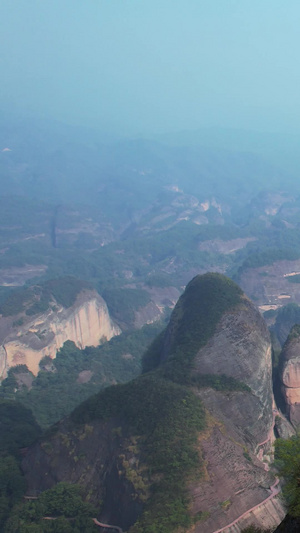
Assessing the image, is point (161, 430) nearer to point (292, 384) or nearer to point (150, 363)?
point (292, 384)

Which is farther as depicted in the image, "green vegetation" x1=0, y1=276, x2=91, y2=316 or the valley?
"green vegetation" x1=0, y1=276, x2=91, y2=316

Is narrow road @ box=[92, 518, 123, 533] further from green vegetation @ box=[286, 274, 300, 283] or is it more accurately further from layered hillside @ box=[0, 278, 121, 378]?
green vegetation @ box=[286, 274, 300, 283]

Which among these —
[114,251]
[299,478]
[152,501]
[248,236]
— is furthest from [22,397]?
[248,236]

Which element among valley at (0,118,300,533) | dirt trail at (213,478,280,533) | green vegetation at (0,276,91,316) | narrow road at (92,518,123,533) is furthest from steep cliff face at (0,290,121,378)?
dirt trail at (213,478,280,533)

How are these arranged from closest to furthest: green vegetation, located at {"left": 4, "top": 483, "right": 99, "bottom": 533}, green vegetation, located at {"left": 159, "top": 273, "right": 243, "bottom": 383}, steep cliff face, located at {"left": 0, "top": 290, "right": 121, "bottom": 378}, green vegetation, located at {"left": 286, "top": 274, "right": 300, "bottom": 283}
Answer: green vegetation, located at {"left": 4, "top": 483, "right": 99, "bottom": 533} → green vegetation, located at {"left": 159, "top": 273, "right": 243, "bottom": 383} → steep cliff face, located at {"left": 0, "top": 290, "right": 121, "bottom": 378} → green vegetation, located at {"left": 286, "top": 274, "right": 300, "bottom": 283}

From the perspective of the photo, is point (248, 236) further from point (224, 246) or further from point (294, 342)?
point (294, 342)

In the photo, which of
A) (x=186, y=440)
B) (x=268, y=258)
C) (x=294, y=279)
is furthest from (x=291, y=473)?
(x=268, y=258)

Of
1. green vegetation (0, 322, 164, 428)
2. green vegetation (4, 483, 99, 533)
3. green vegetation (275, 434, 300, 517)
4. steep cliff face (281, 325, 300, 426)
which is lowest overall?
green vegetation (0, 322, 164, 428)

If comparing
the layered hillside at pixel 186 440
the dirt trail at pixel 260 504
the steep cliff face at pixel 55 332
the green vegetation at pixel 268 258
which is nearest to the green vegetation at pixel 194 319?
the layered hillside at pixel 186 440
